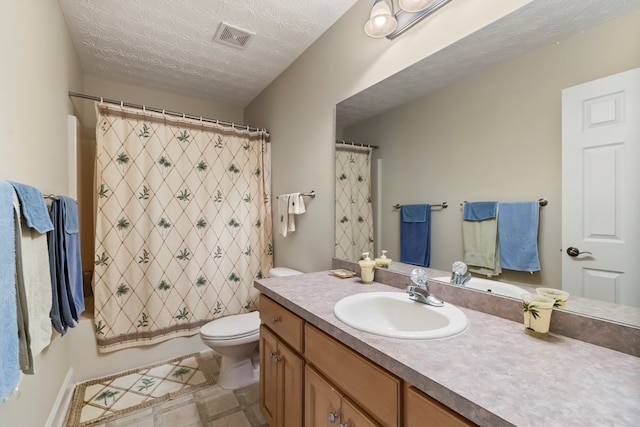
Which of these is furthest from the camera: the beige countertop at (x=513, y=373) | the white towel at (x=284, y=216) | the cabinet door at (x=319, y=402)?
the white towel at (x=284, y=216)

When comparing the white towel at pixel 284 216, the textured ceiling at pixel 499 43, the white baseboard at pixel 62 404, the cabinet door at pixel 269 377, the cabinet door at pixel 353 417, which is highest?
the textured ceiling at pixel 499 43

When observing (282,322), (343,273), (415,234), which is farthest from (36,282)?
(415,234)

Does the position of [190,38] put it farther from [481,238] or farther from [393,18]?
[481,238]

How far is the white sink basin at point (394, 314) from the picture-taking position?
0.92 m

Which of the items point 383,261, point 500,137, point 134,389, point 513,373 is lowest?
point 134,389

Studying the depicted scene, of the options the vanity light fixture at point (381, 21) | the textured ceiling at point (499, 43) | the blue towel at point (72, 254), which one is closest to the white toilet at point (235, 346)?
the blue towel at point (72, 254)

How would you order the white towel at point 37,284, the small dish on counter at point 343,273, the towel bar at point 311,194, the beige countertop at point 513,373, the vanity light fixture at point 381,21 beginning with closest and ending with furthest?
the beige countertop at point 513,373, the white towel at point 37,284, the vanity light fixture at point 381,21, the small dish on counter at point 343,273, the towel bar at point 311,194

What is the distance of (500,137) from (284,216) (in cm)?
164

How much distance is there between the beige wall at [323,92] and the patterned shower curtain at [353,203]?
0.07 m

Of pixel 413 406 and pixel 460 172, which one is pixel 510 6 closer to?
pixel 460 172

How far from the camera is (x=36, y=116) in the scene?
129cm

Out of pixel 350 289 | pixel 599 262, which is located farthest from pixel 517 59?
pixel 350 289

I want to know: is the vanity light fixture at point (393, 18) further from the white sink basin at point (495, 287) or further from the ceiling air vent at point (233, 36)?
the white sink basin at point (495, 287)

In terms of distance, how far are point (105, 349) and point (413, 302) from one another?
7.36 ft
